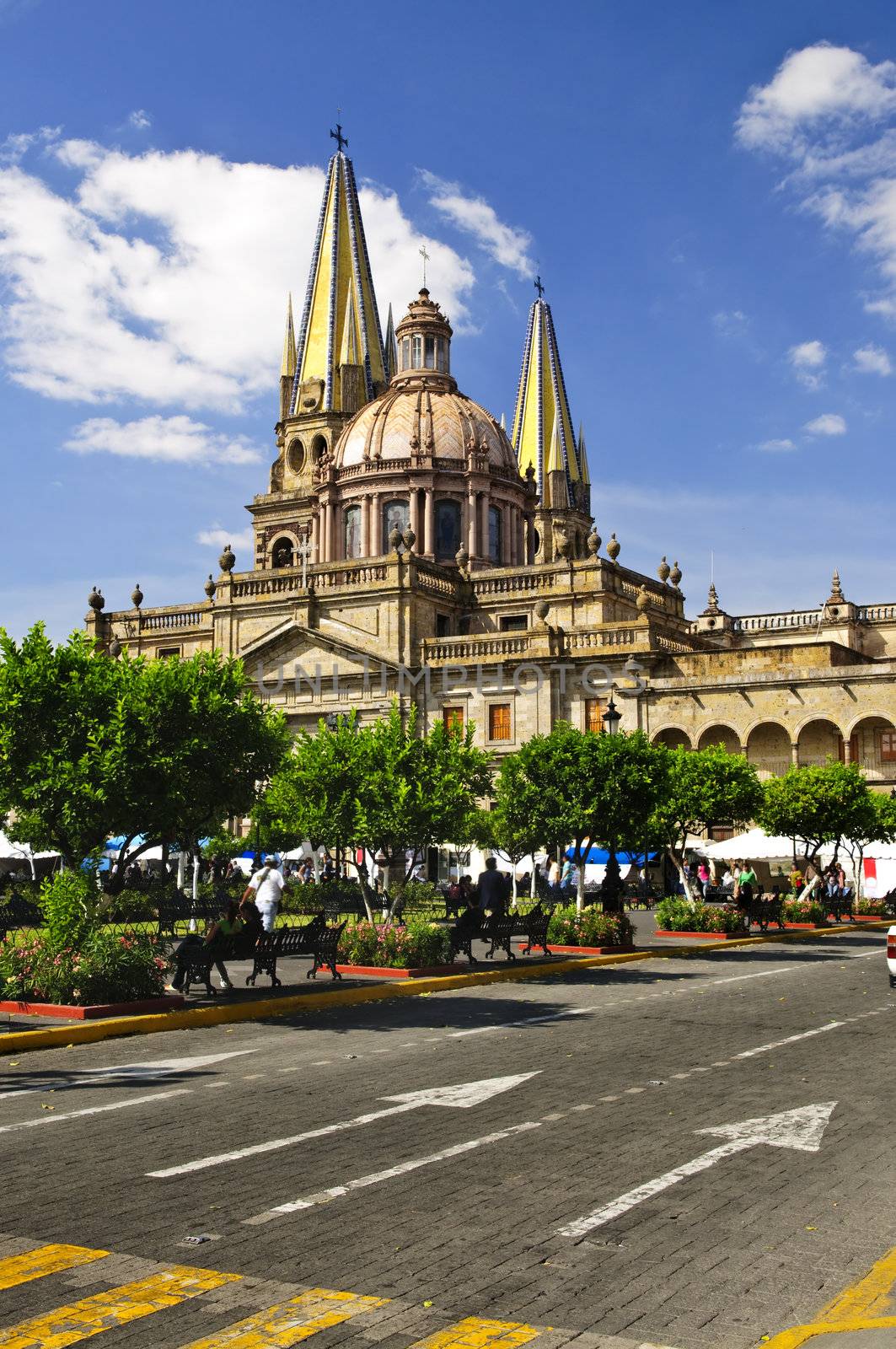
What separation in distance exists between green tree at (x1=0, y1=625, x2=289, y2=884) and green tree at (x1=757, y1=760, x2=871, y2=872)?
19.5 meters

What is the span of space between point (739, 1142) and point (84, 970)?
7963mm

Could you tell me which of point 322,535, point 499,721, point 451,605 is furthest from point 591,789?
point 322,535

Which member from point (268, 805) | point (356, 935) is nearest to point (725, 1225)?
point (356, 935)

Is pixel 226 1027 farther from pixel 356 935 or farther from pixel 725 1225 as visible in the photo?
pixel 725 1225

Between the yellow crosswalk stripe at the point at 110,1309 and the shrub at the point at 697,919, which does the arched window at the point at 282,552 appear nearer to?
the shrub at the point at 697,919

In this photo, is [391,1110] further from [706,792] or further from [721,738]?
[721,738]

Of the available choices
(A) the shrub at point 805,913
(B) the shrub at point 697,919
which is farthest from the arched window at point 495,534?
(B) the shrub at point 697,919

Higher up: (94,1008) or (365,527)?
(365,527)

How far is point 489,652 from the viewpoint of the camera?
48.8m

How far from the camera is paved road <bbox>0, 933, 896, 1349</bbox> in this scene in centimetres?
531

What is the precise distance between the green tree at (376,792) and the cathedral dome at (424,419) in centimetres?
3948

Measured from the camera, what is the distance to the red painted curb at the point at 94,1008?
13.5 meters

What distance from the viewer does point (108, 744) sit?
1527cm

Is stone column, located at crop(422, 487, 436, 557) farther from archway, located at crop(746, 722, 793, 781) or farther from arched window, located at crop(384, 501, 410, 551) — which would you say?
archway, located at crop(746, 722, 793, 781)
